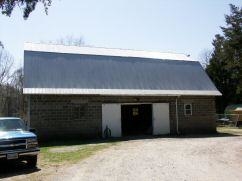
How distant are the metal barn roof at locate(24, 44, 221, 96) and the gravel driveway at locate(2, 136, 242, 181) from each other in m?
10.1

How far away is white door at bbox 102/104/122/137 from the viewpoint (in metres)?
27.2

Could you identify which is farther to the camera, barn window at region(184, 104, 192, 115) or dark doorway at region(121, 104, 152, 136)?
dark doorway at region(121, 104, 152, 136)

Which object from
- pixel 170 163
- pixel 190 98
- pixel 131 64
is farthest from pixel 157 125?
pixel 170 163

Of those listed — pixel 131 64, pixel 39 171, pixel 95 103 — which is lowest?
pixel 39 171

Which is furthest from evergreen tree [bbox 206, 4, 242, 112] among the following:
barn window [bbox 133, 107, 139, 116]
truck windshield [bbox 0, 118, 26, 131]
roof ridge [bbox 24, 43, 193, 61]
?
truck windshield [bbox 0, 118, 26, 131]

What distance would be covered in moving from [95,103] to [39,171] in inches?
539

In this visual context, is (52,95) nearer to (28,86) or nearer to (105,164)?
(28,86)

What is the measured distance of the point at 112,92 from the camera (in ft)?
90.0

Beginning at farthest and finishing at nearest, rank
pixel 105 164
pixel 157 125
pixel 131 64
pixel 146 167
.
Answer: pixel 131 64
pixel 157 125
pixel 105 164
pixel 146 167

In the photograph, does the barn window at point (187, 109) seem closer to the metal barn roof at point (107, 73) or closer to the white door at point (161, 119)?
the metal barn roof at point (107, 73)

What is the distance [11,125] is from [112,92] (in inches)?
509

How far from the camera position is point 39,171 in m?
13.4

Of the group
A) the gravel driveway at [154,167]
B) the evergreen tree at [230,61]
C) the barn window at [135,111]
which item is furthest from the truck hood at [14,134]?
the evergreen tree at [230,61]

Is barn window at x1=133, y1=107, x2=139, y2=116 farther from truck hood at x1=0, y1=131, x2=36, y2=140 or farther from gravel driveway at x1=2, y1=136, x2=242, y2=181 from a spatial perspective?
truck hood at x1=0, y1=131, x2=36, y2=140
